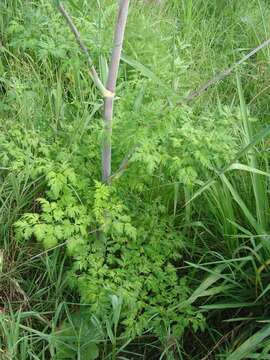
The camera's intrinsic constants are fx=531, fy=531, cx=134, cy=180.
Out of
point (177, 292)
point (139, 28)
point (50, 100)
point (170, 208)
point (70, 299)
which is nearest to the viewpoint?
point (177, 292)

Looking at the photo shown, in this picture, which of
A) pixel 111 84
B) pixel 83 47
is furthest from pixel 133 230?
pixel 83 47

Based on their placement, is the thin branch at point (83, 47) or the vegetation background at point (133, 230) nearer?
the thin branch at point (83, 47)

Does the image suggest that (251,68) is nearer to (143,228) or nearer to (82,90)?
(82,90)

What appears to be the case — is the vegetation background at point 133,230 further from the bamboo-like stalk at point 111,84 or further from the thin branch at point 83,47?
the thin branch at point 83,47

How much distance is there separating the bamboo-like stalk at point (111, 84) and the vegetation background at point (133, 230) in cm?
5

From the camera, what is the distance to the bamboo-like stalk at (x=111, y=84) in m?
1.48

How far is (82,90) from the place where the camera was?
2.25 m

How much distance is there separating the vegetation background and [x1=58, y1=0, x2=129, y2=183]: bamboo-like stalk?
0.05 m

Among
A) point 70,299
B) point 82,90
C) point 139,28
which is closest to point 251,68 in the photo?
point 139,28

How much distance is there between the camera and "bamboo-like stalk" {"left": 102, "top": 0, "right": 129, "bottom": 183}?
4.84 ft

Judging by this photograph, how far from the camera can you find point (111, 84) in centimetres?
159

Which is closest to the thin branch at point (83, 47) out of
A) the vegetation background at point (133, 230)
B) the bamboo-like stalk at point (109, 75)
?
the bamboo-like stalk at point (109, 75)

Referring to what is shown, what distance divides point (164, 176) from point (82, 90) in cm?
59

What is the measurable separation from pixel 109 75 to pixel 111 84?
28mm
